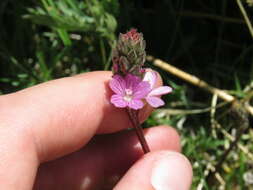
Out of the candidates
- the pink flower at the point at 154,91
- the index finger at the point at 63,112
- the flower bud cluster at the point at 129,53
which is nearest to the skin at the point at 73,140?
the index finger at the point at 63,112

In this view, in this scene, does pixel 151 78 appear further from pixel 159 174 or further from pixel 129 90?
pixel 159 174

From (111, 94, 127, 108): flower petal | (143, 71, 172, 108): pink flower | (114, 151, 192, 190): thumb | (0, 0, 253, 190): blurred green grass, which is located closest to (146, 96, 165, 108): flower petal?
(143, 71, 172, 108): pink flower

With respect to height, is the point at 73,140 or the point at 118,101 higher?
the point at 118,101

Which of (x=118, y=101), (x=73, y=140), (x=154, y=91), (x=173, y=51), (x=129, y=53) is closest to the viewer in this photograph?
(x=129, y=53)

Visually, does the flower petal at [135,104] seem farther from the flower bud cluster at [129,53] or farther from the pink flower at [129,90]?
the flower bud cluster at [129,53]

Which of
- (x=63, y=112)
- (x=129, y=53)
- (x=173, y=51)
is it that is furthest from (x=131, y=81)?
(x=173, y=51)

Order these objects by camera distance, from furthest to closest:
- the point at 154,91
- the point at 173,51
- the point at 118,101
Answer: the point at 173,51 < the point at 154,91 < the point at 118,101

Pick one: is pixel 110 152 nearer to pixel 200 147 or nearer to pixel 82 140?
pixel 82 140

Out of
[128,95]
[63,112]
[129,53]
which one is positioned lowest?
[63,112]
